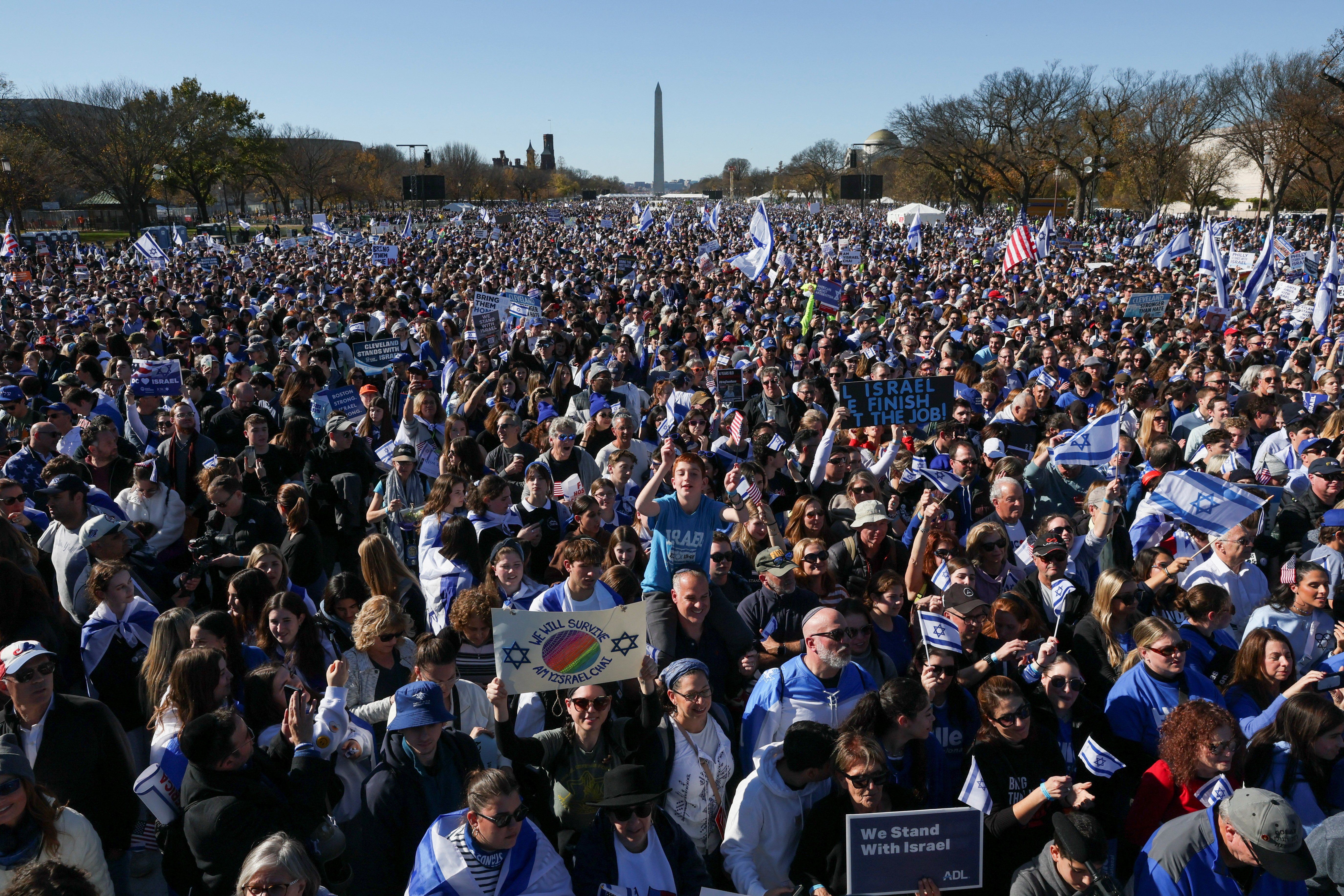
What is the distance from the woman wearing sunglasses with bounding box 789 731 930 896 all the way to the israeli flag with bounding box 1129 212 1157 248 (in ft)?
107

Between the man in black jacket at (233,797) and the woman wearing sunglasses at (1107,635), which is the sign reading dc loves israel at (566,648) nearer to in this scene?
the man in black jacket at (233,797)

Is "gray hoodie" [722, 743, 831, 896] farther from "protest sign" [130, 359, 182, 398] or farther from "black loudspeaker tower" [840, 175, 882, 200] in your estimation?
"black loudspeaker tower" [840, 175, 882, 200]

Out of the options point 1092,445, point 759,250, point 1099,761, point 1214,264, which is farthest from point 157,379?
point 1214,264

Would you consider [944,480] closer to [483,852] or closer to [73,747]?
[483,852]

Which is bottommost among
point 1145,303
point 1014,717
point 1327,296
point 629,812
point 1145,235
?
point 629,812

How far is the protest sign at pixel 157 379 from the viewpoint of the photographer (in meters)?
9.27

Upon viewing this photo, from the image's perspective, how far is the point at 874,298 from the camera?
20656 millimetres

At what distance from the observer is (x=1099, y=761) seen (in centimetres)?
386

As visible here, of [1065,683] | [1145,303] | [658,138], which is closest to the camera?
[1065,683]

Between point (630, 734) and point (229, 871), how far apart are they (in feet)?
5.04

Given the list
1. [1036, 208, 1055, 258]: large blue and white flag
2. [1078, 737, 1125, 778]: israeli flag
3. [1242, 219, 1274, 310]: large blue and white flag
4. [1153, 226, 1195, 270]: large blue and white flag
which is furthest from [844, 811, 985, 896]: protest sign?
[1036, 208, 1055, 258]: large blue and white flag

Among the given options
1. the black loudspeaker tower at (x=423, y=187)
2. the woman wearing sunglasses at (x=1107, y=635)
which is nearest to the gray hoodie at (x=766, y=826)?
the woman wearing sunglasses at (x=1107, y=635)

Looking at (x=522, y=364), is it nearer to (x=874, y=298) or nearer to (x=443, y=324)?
(x=443, y=324)

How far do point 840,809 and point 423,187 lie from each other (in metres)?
52.4
